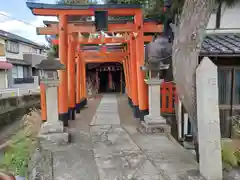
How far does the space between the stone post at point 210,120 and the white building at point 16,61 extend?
2146 cm

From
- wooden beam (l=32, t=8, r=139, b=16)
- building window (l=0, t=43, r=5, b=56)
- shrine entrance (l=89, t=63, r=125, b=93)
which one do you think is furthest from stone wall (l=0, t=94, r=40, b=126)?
wooden beam (l=32, t=8, r=139, b=16)

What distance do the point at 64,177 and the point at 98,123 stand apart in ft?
12.9

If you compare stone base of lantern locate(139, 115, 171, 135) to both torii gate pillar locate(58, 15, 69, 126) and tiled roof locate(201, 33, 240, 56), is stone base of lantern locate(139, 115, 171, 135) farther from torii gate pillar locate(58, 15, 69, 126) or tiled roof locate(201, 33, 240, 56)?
torii gate pillar locate(58, 15, 69, 126)

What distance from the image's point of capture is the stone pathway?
347cm

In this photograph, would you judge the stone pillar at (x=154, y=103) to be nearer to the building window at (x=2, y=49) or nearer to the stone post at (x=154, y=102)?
the stone post at (x=154, y=102)

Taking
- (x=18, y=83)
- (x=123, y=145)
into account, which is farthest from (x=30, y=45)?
(x=123, y=145)

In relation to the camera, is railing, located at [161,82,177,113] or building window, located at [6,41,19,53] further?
building window, located at [6,41,19,53]

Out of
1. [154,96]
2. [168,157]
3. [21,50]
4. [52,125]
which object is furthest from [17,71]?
[168,157]

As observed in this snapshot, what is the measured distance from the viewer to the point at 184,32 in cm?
358

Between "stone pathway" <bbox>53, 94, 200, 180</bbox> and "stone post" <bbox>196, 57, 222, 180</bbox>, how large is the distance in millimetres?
317

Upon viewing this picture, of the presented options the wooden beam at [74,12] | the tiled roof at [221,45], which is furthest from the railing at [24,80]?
the tiled roof at [221,45]

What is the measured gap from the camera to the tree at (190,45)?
325 cm

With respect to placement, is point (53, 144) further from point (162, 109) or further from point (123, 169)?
point (162, 109)

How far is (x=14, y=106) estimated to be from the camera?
16.0m
